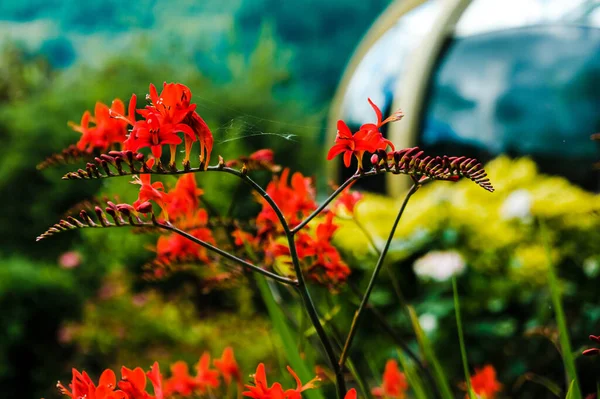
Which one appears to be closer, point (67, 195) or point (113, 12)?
point (67, 195)

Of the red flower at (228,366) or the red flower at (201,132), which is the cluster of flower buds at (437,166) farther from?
the red flower at (228,366)

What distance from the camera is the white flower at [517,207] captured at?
2982 millimetres

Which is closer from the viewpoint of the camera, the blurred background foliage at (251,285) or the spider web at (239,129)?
the spider web at (239,129)

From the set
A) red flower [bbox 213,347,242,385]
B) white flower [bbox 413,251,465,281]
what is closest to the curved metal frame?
white flower [bbox 413,251,465,281]

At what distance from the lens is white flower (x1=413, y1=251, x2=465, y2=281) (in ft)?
9.27

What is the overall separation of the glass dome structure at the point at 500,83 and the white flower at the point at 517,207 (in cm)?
124

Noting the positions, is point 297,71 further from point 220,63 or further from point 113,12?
point 113,12

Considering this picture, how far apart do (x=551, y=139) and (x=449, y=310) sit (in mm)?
1972

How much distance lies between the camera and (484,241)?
3031 millimetres

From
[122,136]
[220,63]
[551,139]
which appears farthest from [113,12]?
[122,136]

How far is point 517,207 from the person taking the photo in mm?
3012

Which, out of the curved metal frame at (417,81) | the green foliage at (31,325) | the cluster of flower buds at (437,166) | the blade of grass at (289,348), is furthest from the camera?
the curved metal frame at (417,81)

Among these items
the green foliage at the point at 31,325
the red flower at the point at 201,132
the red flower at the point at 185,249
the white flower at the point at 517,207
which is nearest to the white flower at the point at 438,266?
the white flower at the point at 517,207

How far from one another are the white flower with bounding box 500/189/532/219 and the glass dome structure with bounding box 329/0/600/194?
124cm
